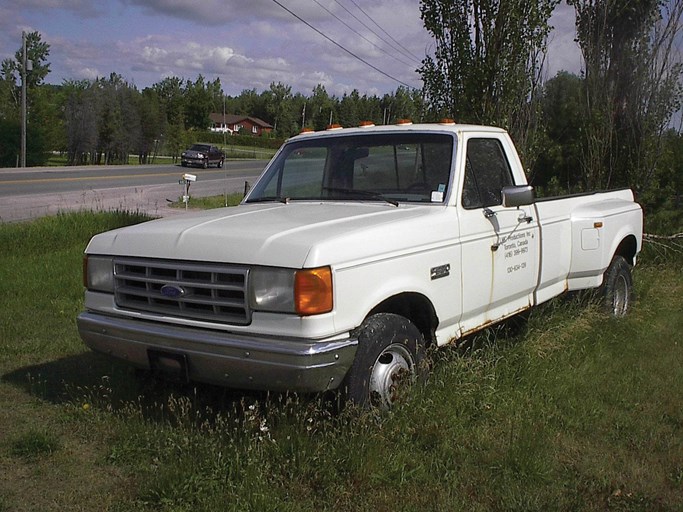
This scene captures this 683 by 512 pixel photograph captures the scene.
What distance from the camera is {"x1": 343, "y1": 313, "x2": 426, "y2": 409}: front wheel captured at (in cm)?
398

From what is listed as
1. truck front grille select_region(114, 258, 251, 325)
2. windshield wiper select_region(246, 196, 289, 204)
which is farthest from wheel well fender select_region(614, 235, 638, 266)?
truck front grille select_region(114, 258, 251, 325)

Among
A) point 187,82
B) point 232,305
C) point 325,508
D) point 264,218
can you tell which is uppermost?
point 187,82

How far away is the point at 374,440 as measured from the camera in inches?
152

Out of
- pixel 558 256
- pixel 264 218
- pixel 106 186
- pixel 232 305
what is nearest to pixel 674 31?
pixel 558 256

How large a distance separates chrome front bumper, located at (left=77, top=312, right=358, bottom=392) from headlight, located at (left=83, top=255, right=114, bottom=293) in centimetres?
34

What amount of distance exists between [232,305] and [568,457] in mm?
2012

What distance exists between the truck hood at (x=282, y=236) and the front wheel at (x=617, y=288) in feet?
9.27

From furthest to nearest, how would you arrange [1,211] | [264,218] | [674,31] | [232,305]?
1. [1,211]
2. [674,31]
3. [264,218]
4. [232,305]

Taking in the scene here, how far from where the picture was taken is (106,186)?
94.1 ft

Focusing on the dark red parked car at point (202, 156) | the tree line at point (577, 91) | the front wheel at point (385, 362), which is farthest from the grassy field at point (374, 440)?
the dark red parked car at point (202, 156)

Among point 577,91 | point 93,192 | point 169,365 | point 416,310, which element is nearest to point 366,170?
point 416,310

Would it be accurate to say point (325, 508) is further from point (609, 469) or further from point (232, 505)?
point (609, 469)

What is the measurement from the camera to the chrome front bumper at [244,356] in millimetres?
3672

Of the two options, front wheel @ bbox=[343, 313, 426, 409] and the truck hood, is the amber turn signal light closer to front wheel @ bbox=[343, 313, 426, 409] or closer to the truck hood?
the truck hood
